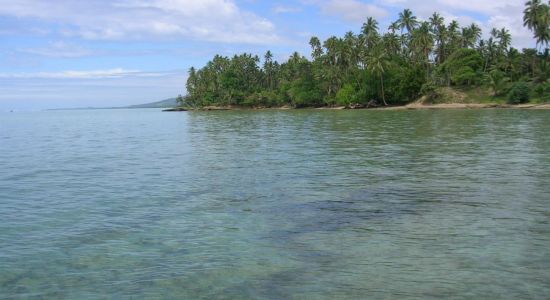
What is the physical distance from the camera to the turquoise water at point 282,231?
923 cm

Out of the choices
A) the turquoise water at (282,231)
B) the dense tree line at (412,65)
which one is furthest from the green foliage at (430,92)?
the turquoise water at (282,231)

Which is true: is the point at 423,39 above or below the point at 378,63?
above

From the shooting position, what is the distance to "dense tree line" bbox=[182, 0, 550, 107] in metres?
117

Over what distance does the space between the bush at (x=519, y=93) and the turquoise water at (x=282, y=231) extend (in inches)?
3514

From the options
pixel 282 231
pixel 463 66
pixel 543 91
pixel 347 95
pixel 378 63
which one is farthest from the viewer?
pixel 347 95

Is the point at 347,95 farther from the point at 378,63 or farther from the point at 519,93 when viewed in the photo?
the point at 519,93

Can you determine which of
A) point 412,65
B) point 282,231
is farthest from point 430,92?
point 282,231

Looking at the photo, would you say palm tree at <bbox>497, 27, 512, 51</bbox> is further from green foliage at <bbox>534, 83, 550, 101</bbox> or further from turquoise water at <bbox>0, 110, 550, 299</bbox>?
turquoise water at <bbox>0, 110, 550, 299</bbox>

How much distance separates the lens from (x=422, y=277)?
945 cm

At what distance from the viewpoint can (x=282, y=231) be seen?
13.1 meters

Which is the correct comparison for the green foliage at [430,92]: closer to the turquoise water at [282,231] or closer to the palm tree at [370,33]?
the palm tree at [370,33]

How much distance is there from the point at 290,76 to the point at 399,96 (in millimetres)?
56308

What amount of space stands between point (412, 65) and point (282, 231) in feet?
417

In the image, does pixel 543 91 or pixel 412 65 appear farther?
pixel 412 65
